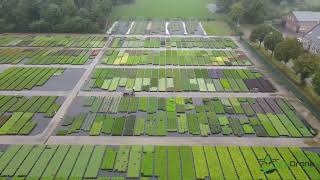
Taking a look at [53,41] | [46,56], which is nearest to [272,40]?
[46,56]

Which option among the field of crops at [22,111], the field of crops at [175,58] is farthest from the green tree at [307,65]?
the field of crops at [22,111]

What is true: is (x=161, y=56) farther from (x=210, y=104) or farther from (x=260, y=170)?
(x=260, y=170)

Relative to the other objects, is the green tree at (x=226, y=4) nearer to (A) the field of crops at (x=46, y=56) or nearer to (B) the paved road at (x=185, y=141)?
Result: (A) the field of crops at (x=46, y=56)

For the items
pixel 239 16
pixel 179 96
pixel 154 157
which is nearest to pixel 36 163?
pixel 154 157

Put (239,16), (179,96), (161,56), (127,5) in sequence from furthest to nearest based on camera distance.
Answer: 1. (127,5)
2. (239,16)
3. (161,56)
4. (179,96)

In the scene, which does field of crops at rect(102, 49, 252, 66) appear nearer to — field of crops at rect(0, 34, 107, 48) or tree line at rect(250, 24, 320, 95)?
tree line at rect(250, 24, 320, 95)

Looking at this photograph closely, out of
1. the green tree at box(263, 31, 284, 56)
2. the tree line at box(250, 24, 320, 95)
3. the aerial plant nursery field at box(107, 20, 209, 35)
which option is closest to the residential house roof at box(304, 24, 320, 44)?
the tree line at box(250, 24, 320, 95)

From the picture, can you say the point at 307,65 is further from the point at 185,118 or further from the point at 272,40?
the point at 185,118
